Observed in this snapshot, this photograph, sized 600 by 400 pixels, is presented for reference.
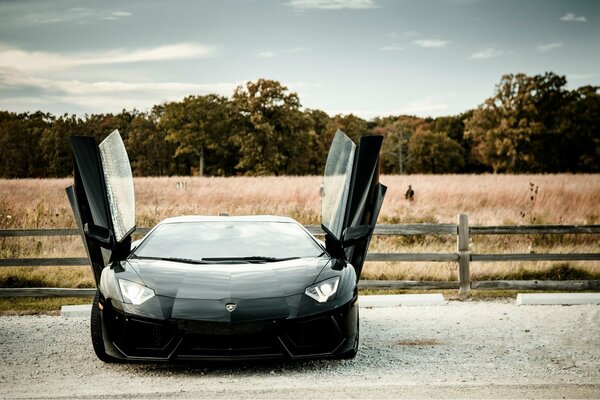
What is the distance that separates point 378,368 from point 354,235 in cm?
117

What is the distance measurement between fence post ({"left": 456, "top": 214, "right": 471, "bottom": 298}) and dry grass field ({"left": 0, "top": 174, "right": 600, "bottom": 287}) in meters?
0.99

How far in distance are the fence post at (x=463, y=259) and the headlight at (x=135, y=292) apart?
5.51 m

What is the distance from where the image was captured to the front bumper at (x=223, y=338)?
4.92 metres

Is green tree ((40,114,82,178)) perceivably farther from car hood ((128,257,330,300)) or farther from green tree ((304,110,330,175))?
car hood ((128,257,330,300))

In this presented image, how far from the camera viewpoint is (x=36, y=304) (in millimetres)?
9430

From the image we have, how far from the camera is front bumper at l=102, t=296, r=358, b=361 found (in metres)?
4.92

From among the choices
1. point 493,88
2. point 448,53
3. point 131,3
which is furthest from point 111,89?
point 493,88

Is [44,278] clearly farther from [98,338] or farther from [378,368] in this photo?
[378,368]

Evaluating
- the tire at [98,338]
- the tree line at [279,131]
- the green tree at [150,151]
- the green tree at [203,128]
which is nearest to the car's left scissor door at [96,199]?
the tire at [98,338]

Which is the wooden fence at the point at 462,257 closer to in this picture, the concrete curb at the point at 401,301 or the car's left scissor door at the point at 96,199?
the concrete curb at the point at 401,301

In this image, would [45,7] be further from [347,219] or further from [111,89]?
[347,219]

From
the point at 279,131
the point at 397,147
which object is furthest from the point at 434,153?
the point at 279,131

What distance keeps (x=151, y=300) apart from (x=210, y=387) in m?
0.87

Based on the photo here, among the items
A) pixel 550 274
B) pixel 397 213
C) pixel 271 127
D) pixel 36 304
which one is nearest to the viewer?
pixel 36 304
